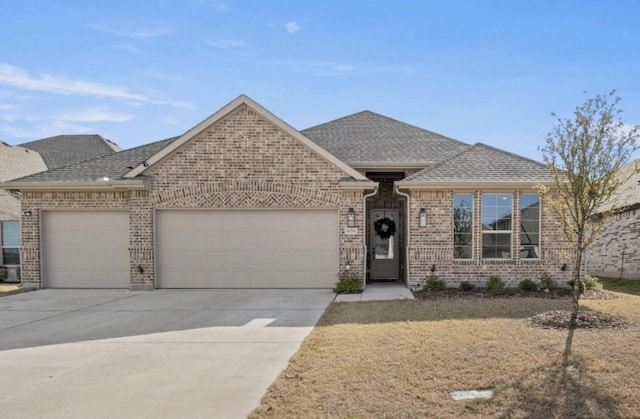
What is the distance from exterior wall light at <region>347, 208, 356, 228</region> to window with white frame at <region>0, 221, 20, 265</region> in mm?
12178

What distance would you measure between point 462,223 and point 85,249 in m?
10.8

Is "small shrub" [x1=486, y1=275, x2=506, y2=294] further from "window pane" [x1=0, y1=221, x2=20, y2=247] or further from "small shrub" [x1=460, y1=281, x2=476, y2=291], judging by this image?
"window pane" [x1=0, y1=221, x2=20, y2=247]

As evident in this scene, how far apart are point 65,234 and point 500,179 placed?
40.7 feet

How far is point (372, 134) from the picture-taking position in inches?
610

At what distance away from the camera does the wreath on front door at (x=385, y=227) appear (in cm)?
1394

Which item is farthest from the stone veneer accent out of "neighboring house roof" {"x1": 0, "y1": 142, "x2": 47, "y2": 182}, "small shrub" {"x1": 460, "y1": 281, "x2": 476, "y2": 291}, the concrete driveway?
"neighboring house roof" {"x1": 0, "y1": 142, "x2": 47, "y2": 182}

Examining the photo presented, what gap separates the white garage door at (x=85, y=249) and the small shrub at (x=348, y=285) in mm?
6174

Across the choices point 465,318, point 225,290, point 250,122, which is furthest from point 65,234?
point 465,318

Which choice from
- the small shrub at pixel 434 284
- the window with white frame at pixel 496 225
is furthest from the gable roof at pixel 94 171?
the window with white frame at pixel 496 225

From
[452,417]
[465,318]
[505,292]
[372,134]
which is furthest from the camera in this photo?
[372,134]

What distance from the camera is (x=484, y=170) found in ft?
38.8

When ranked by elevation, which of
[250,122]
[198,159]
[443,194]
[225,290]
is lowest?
[225,290]

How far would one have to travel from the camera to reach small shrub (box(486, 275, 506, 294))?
35.2ft

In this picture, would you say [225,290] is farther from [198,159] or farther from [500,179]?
[500,179]
